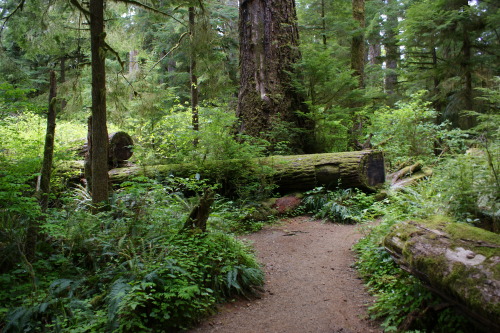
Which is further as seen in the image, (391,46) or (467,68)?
(391,46)

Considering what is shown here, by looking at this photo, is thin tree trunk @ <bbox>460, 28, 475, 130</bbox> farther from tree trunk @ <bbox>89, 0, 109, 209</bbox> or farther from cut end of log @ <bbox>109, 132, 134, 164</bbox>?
cut end of log @ <bbox>109, 132, 134, 164</bbox>

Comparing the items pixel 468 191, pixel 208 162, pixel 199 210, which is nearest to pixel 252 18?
pixel 208 162

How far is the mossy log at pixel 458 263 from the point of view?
2.26 m

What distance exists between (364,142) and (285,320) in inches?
369

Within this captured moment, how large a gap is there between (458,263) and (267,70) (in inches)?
349

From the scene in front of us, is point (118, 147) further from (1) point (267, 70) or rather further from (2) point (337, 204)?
(2) point (337, 204)

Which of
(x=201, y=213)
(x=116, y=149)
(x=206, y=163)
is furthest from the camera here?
(x=116, y=149)

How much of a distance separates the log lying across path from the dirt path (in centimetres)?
186

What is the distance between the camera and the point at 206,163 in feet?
27.0

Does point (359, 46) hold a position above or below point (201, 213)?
above

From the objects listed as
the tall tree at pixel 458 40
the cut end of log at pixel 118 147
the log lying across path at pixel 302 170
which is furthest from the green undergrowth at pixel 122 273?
the tall tree at pixel 458 40

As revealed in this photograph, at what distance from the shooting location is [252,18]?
10.6 m

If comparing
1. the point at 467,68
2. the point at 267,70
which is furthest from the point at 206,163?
the point at 467,68

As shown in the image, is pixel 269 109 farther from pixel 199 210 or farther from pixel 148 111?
pixel 199 210
